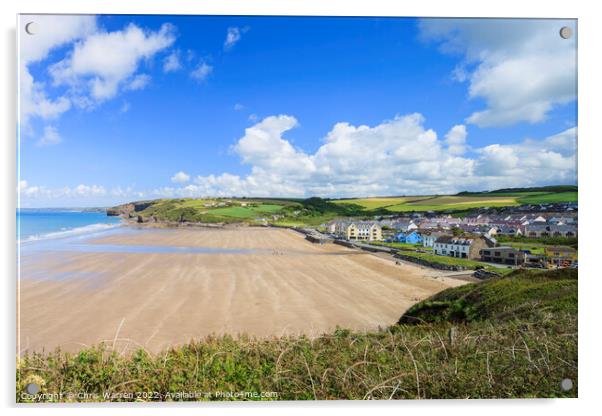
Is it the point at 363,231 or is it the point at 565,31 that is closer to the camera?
the point at 565,31

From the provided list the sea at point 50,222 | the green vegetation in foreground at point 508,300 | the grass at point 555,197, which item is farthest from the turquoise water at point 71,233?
the grass at point 555,197

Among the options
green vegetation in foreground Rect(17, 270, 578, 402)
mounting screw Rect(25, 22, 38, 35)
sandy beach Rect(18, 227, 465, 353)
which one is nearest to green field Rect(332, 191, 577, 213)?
sandy beach Rect(18, 227, 465, 353)

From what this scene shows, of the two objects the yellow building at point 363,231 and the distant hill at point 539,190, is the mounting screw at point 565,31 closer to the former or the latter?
the distant hill at point 539,190

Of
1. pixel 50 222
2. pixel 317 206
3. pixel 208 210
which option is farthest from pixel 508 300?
pixel 50 222

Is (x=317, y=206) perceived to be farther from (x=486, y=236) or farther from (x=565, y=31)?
(x=565, y=31)

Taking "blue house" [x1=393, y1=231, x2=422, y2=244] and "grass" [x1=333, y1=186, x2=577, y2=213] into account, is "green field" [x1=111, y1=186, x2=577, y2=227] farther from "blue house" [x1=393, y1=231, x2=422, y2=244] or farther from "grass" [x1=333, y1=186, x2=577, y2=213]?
"blue house" [x1=393, y1=231, x2=422, y2=244]

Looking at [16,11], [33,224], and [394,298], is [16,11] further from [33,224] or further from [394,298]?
[394,298]
